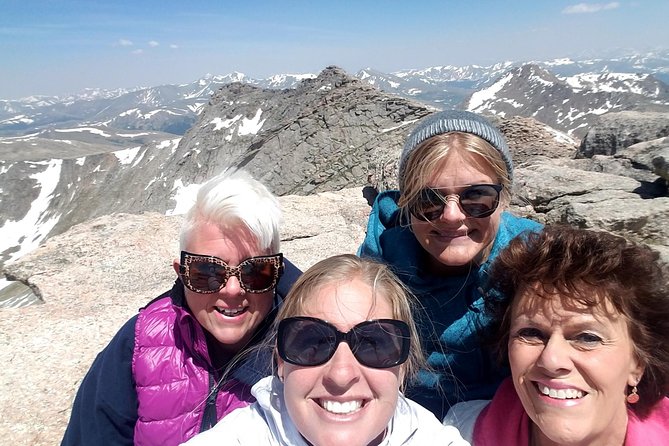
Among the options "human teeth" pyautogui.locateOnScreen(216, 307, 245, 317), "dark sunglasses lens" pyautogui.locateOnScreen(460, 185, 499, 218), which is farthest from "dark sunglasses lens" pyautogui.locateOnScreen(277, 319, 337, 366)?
"dark sunglasses lens" pyautogui.locateOnScreen(460, 185, 499, 218)

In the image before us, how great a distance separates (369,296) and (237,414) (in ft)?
3.73

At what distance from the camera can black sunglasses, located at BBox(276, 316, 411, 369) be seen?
2.55m

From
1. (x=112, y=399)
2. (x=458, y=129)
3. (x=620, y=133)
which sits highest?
(x=458, y=129)

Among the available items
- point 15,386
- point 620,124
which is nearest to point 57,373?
point 15,386

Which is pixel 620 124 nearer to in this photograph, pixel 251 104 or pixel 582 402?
pixel 582 402

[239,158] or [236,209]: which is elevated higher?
[236,209]

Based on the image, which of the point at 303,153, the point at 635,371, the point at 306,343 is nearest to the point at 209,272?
the point at 306,343

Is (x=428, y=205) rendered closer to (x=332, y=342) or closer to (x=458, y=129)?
(x=458, y=129)

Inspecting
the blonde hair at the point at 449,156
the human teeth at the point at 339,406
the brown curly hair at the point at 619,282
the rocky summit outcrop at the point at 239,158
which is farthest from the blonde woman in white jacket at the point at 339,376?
the rocky summit outcrop at the point at 239,158

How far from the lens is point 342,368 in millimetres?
2500

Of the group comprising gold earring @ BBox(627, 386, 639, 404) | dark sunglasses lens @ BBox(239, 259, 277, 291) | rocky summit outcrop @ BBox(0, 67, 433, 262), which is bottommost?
rocky summit outcrop @ BBox(0, 67, 433, 262)

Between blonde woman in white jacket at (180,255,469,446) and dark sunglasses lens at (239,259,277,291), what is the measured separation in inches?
22.6

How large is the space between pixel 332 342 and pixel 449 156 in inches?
59.8

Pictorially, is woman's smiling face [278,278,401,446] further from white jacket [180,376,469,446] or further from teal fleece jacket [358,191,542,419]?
teal fleece jacket [358,191,542,419]
